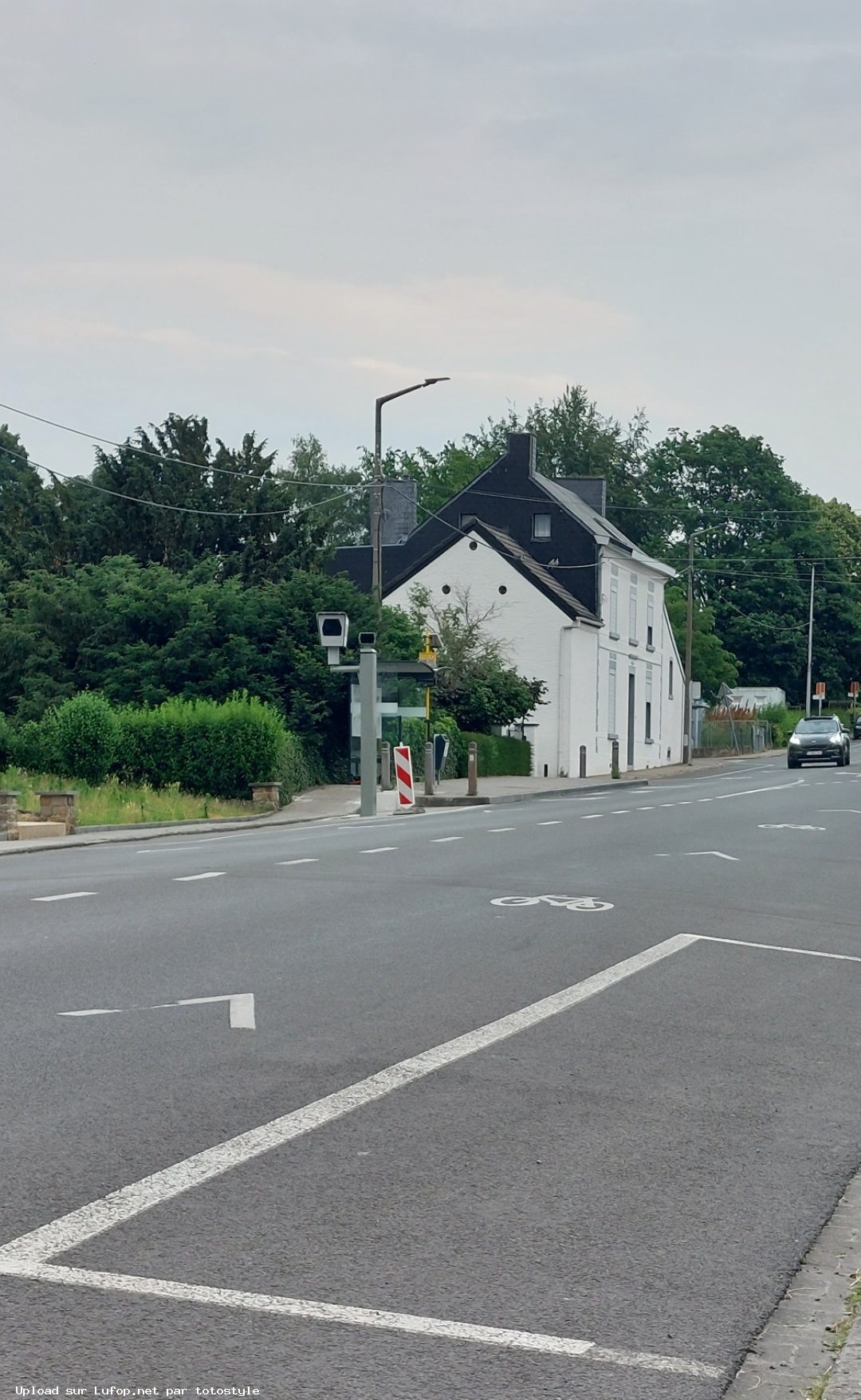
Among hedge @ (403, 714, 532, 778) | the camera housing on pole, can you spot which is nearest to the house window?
hedge @ (403, 714, 532, 778)

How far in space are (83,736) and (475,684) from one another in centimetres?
1928

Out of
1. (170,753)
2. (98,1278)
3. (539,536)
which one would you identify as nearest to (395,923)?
(98,1278)

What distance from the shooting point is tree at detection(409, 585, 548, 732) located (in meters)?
49.1

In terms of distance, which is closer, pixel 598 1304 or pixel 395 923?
pixel 598 1304

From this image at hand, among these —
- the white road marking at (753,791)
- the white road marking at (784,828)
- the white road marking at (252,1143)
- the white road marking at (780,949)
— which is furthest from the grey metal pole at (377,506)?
the white road marking at (252,1143)

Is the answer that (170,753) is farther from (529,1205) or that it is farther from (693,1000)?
(529,1205)

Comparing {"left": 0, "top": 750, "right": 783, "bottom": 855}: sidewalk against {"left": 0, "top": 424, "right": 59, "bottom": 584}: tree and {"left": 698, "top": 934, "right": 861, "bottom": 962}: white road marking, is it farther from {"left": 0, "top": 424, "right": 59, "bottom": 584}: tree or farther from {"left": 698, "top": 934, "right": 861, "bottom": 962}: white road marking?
{"left": 0, "top": 424, "right": 59, "bottom": 584}: tree

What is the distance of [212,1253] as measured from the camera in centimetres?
498

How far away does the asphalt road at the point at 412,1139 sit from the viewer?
436 centimetres

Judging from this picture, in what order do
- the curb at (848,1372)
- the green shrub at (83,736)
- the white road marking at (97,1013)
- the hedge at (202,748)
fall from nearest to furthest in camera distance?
the curb at (848,1372) → the white road marking at (97,1013) → the green shrub at (83,736) → the hedge at (202,748)

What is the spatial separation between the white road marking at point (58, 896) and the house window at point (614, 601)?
154 ft

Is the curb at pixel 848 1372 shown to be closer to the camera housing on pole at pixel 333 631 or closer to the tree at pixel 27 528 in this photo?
the camera housing on pole at pixel 333 631

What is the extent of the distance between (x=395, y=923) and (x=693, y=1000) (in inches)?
134

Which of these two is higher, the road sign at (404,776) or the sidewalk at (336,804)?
the road sign at (404,776)
